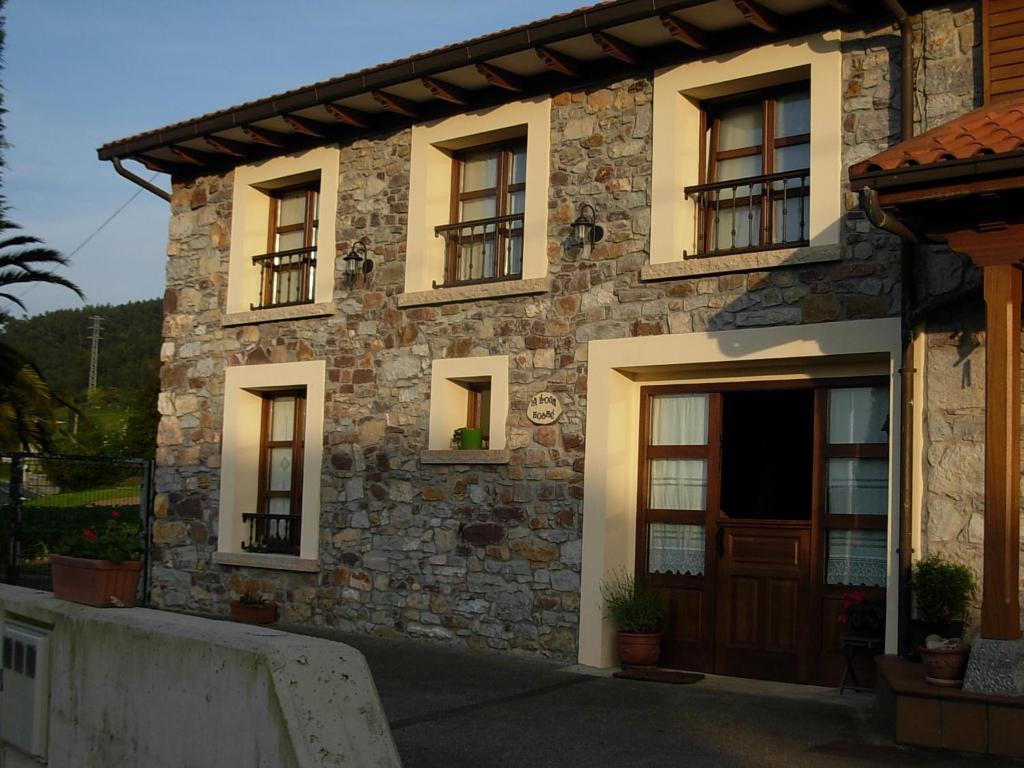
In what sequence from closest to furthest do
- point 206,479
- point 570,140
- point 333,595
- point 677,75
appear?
point 677,75 < point 570,140 < point 333,595 < point 206,479

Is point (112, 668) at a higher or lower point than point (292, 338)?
lower

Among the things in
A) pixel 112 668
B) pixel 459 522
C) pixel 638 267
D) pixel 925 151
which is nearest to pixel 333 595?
pixel 459 522

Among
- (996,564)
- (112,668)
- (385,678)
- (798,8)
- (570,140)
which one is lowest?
(385,678)

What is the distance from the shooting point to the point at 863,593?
8273mm

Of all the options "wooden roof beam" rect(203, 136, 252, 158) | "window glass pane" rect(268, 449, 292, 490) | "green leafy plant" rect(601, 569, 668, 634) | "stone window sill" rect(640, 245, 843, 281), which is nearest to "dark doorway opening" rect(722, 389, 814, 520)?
"green leafy plant" rect(601, 569, 668, 634)

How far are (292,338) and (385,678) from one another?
4234 mm

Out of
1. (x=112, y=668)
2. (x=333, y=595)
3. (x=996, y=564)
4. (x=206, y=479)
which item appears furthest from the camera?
(x=206, y=479)

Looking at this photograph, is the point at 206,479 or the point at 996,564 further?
the point at 206,479

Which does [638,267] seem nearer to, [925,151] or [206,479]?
[925,151]

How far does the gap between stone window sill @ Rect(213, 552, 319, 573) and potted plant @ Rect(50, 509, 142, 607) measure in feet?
16.5

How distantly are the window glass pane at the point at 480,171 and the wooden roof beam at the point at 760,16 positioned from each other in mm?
2930

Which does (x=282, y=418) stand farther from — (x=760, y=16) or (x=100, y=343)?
(x=100, y=343)

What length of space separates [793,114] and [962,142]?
108 inches

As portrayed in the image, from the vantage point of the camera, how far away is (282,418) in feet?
39.6
